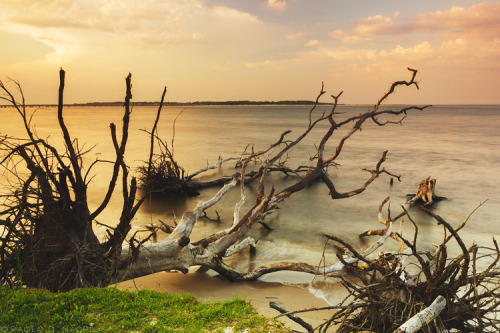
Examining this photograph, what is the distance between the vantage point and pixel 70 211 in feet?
13.3

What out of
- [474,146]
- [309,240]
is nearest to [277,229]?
[309,240]

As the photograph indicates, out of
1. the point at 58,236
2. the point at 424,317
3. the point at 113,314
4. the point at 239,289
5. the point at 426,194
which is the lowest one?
the point at 239,289

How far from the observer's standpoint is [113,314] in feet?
11.1

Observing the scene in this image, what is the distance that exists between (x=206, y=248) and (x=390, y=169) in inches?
529

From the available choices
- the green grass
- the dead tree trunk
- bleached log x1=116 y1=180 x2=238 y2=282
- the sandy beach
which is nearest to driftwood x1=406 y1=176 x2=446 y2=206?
the sandy beach

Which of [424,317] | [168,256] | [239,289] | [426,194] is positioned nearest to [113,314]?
[168,256]

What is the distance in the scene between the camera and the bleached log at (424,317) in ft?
9.09

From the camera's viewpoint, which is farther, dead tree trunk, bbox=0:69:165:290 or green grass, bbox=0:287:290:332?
dead tree trunk, bbox=0:69:165:290

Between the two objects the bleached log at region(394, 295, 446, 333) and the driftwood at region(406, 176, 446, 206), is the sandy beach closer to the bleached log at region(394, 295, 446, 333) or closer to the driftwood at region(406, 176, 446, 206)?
the bleached log at region(394, 295, 446, 333)

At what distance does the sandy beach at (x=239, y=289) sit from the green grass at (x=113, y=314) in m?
0.84

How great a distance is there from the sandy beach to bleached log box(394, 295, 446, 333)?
1.56 m

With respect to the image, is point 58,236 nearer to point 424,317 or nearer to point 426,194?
point 424,317

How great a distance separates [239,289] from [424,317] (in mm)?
2646

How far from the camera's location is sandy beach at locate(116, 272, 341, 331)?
459 centimetres
